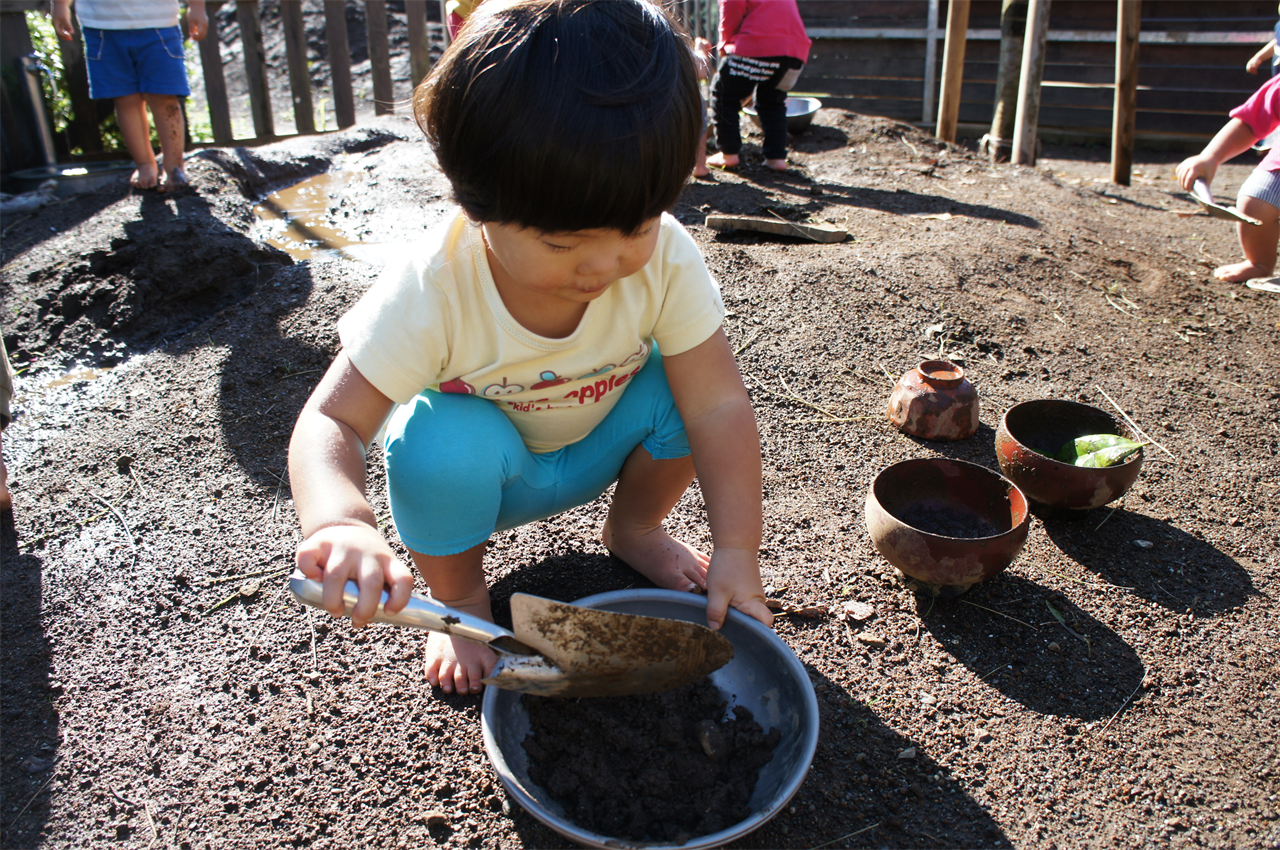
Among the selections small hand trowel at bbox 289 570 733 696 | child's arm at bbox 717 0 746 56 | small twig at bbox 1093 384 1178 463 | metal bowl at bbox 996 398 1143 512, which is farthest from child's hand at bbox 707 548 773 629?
child's arm at bbox 717 0 746 56

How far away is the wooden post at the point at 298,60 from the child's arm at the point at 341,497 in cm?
572

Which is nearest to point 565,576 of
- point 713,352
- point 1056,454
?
point 713,352

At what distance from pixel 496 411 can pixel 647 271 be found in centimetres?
41

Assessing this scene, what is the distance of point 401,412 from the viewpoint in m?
A: 1.70

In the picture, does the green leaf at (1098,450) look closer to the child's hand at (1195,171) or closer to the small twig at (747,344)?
the small twig at (747,344)

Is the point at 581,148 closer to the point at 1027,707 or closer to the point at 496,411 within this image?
the point at 496,411

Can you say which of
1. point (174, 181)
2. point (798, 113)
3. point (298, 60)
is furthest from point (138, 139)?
point (798, 113)

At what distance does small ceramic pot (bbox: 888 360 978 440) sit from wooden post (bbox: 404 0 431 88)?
16.9ft

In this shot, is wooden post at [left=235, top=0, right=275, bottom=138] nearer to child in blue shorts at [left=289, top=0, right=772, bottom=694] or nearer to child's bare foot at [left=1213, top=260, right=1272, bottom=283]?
child in blue shorts at [left=289, top=0, right=772, bottom=694]

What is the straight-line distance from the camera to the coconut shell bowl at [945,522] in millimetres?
1819

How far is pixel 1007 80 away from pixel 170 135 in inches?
219

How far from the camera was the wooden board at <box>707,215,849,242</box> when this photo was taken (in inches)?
163

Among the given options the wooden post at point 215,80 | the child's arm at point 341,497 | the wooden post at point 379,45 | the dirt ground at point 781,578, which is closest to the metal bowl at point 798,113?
the wooden post at point 379,45

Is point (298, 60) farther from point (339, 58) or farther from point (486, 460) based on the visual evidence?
point (486, 460)
